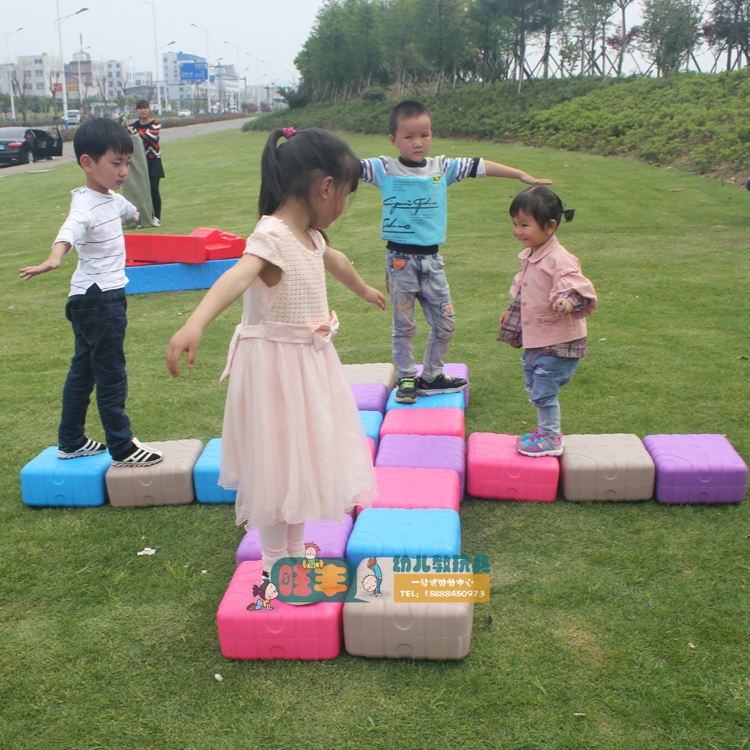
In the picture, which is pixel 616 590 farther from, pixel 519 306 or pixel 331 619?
pixel 519 306

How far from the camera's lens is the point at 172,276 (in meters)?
7.97

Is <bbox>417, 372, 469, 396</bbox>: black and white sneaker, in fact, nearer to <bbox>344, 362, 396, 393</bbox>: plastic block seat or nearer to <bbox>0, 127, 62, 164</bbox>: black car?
<bbox>344, 362, 396, 393</bbox>: plastic block seat

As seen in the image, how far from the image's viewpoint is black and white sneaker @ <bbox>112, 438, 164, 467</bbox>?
3.54 meters

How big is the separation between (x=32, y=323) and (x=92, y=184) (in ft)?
13.0

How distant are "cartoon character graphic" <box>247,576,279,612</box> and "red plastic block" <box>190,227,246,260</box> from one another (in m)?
5.99

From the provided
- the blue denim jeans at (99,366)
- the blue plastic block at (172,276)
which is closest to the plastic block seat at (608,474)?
the blue denim jeans at (99,366)

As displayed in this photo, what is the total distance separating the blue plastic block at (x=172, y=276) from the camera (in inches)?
311

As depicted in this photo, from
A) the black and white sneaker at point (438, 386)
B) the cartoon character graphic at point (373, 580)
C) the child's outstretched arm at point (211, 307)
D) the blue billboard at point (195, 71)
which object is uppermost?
the blue billboard at point (195, 71)

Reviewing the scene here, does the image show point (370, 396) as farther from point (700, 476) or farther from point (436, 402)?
point (700, 476)

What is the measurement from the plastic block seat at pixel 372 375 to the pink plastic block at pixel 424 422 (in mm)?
517

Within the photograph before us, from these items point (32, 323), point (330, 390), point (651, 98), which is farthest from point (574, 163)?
point (330, 390)

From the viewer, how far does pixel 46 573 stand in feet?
9.89

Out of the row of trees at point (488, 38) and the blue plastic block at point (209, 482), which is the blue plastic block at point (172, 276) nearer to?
the blue plastic block at point (209, 482)

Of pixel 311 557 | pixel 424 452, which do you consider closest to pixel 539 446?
pixel 424 452
